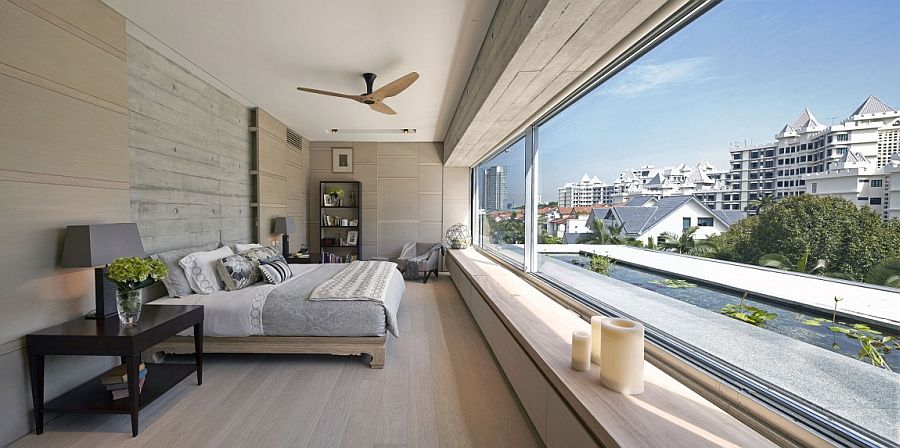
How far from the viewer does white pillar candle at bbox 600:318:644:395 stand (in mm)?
1404

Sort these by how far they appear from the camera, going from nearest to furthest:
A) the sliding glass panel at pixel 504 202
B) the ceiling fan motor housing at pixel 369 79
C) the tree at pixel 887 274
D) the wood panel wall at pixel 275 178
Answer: the tree at pixel 887 274 → the ceiling fan motor housing at pixel 369 79 → the sliding glass panel at pixel 504 202 → the wood panel wall at pixel 275 178

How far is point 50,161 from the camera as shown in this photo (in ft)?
7.30

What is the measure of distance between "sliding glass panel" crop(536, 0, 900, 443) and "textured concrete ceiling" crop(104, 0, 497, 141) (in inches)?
58.5

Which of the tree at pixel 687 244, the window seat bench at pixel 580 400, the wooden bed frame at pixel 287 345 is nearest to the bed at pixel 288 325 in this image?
the wooden bed frame at pixel 287 345

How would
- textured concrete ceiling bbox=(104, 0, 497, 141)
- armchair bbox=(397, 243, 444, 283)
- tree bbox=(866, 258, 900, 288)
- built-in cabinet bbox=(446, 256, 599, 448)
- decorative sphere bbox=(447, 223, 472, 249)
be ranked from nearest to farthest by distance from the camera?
tree bbox=(866, 258, 900, 288) < built-in cabinet bbox=(446, 256, 599, 448) < textured concrete ceiling bbox=(104, 0, 497, 141) < armchair bbox=(397, 243, 444, 283) < decorative sphere bbox=(447, 223, 472, 249)

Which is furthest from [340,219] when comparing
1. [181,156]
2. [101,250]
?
[101,250]

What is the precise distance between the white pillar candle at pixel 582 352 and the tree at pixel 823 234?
680mm

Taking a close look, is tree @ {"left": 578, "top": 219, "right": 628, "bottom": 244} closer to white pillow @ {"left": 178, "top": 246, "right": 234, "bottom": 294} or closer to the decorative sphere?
white pillow @ {"left": 178, "top": 246, "right": 234, "bottom": 294}

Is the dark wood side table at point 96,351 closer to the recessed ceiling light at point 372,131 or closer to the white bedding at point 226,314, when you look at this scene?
the white bedding at point 226,314

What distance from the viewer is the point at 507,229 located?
515cm

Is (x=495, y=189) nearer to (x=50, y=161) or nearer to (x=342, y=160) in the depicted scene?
(x=342, y=160)

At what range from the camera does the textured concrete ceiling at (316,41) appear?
254cm

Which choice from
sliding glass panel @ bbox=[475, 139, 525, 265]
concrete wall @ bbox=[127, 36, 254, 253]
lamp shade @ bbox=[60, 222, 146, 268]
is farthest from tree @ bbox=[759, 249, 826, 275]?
concrete wall @ bbox=[127, 36, 254, 253]

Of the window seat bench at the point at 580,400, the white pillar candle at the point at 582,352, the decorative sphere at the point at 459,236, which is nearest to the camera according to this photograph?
the window seat bench at the point at 580,400
